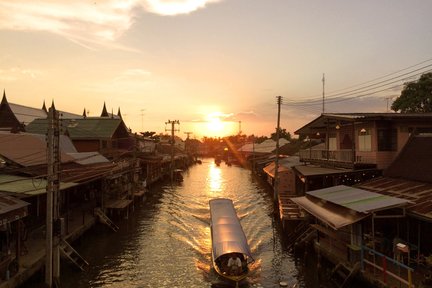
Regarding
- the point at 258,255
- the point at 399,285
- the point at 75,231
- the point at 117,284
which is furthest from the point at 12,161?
the point at 399,285

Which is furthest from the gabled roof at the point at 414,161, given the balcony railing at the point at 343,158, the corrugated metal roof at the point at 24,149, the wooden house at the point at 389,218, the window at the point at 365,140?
the corrugated metal roof at the point at 24,149

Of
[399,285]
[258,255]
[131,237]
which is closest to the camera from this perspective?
[399,285]

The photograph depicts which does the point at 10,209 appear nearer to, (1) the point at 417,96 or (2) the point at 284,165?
(2) the point at 284,165

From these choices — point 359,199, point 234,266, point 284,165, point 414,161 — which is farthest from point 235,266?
point 284,165

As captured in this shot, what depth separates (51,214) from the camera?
18172 millimetres

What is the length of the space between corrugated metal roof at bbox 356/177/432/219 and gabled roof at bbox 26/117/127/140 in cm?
3999

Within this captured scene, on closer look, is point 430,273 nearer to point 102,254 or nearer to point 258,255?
point 258,255

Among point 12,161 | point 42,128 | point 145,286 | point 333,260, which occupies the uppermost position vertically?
A: point 42,128

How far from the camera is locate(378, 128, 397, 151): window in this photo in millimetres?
27672

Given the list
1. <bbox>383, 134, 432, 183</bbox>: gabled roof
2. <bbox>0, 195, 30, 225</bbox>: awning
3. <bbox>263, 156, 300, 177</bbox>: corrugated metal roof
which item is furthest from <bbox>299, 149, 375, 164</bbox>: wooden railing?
<bbox>0, 195, 30, 225</bbox>: awning

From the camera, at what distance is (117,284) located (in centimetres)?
2111

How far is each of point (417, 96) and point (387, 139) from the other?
1459 inches

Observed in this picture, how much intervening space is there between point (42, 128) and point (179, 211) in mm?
28754

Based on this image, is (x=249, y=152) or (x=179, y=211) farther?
(x=249, y=152)
